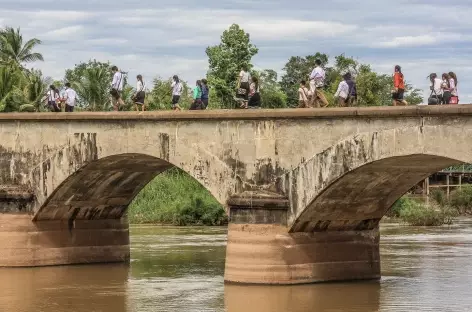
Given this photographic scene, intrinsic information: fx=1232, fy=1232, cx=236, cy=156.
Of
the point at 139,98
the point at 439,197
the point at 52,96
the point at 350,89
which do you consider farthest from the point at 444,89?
the point at 439,197

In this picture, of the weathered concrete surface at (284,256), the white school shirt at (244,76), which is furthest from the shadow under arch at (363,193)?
the white school shirt at (244,76)

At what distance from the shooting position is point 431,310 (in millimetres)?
25875

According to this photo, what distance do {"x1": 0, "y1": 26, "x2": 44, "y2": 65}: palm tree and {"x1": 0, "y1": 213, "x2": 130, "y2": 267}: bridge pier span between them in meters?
30.1

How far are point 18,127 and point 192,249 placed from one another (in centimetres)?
786

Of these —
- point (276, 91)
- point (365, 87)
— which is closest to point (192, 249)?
point (365, 87)

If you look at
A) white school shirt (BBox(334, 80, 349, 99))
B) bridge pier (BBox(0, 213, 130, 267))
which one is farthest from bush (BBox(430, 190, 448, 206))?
white school shirt (BBox(334, 80, 349, 99))

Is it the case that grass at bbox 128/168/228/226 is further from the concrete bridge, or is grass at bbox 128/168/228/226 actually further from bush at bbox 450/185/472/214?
the concrete bridge

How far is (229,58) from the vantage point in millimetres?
61938

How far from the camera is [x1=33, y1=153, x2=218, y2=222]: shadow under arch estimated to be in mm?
33906

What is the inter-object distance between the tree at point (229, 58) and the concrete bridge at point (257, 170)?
1020 inches

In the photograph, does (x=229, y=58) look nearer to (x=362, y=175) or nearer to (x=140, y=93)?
(x=140, y=93)

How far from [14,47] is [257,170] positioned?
39.3 m

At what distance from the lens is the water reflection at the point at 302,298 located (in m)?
26.6

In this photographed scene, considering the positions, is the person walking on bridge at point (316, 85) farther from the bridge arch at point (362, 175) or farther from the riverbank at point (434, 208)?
the riverbank at point (434, 208)
